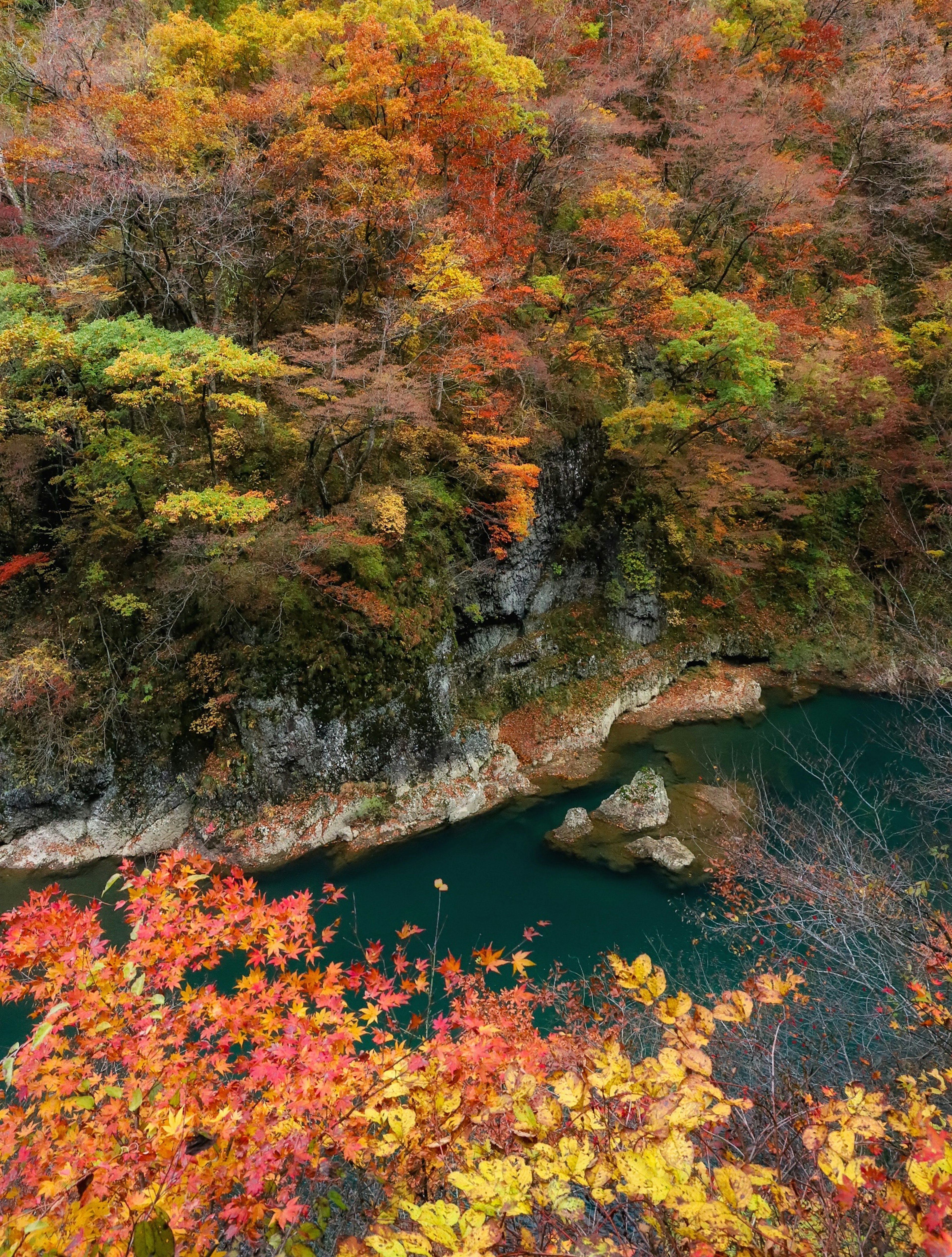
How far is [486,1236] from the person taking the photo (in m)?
1.76

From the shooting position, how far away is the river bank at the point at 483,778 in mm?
10844

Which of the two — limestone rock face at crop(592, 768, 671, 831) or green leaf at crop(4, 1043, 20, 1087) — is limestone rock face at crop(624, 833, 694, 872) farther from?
green leaf at crop(4, 1043, 20, 1087)

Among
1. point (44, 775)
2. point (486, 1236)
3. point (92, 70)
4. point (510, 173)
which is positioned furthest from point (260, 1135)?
point (510, 173)

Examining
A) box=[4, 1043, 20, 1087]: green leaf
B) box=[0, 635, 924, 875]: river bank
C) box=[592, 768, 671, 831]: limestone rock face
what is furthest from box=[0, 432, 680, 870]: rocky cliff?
box=[4, 1043, 20, 1087]: green leaf

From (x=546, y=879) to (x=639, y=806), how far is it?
7.99 feet

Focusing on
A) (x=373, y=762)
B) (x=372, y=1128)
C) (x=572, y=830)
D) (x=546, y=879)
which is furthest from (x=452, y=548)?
(x=372, y=1128)

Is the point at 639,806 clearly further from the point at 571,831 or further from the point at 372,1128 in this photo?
the point at 372,1128

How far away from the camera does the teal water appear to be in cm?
951

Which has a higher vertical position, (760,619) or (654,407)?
(654,407)

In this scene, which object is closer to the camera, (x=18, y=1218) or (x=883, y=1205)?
(x=883, y=1205)

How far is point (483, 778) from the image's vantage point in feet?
42.1

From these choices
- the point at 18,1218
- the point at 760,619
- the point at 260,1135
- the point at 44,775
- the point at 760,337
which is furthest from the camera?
the point at 760,619

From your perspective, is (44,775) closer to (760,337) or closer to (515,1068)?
(515,1068)

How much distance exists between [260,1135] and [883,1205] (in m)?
2.81
